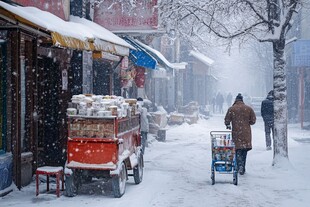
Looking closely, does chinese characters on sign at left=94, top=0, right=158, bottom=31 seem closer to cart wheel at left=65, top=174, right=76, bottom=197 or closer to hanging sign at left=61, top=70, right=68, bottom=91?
hanging sign at left=61, top=70, right=68, bottom=91

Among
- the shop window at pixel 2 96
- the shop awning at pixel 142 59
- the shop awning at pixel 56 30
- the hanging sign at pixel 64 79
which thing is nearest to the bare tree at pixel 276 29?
the shop awning at pixel 56 30

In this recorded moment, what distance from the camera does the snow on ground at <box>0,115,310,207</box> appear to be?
28.3 ft

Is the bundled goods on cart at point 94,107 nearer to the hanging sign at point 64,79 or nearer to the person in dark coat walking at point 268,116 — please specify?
the hanging sign at point 64,79

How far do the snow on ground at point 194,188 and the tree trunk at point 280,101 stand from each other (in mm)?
507

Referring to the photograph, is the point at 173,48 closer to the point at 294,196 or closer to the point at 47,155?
the point at 47,155

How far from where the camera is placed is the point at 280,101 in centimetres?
1291

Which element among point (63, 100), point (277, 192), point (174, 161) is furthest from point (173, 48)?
point (277, 192)

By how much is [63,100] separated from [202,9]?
169 inches

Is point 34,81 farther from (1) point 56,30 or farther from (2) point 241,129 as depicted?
(2) point 241,129

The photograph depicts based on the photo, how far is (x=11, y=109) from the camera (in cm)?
933

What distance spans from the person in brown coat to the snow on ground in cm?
50

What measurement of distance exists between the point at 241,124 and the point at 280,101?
5.63 feet

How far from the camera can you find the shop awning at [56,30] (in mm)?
7605

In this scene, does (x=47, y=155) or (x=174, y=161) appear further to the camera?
(x=174, y=161)
